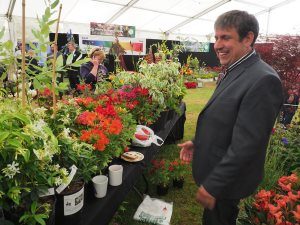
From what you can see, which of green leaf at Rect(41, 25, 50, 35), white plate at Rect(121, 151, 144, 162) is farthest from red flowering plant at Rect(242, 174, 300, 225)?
green leaf at Rect(41, 25, 50, 35)

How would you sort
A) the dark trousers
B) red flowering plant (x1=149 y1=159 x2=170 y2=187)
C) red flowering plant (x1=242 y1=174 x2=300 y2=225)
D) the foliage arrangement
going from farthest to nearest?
1. the foliage arrangement
2. red flowering plant (x1=149 y1=159 x2=170 y2=187)
3. the dark trousers
4. red flowering plant (x1=242 y1=174 x2=300 y2=225)

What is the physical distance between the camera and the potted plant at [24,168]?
30.3 inches

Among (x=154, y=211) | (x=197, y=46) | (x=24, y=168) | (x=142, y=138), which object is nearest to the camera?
(x=24, y=168)

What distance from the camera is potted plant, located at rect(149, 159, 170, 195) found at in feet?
8.48

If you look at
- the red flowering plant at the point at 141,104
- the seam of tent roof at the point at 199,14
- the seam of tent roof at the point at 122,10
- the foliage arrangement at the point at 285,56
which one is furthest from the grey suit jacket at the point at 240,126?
the seam of tent roof at the point at 199,14

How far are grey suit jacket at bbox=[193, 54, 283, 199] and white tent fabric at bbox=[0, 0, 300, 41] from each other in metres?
→ 7.47

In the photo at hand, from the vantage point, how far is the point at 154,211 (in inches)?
90.3

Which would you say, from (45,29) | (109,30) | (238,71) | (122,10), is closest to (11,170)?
(45,29)

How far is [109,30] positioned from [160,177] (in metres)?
8.15

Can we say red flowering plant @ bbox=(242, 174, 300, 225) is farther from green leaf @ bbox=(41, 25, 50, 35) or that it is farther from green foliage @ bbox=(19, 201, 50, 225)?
green leaf @ bbox=(41, 25, 50, 35)

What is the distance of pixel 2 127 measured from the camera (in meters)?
0.80

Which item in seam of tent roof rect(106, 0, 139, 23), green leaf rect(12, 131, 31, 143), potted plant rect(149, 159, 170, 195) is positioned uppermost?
seam of tent roof rect(106, 0, 139, 23)

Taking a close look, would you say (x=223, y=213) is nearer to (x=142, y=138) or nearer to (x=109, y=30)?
(x=142, y=138)

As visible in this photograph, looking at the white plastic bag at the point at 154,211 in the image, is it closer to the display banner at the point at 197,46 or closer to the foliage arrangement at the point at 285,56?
the foliage arrangement at the point at 285,56
